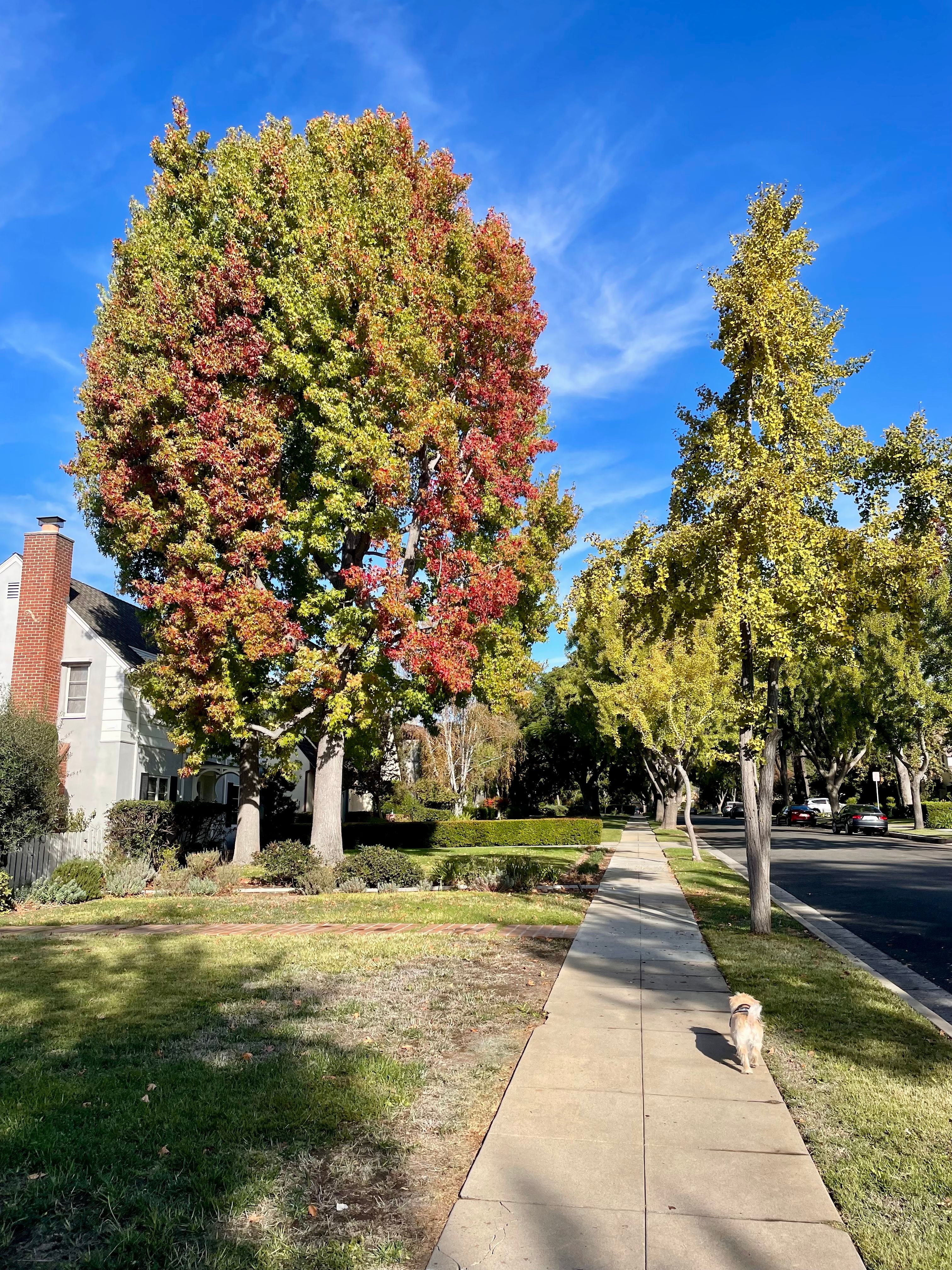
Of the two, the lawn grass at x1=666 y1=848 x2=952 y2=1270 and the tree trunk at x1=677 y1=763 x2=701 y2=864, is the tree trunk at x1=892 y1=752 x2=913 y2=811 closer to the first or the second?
the tree trunk at x1=677 y1=763 x2=701 y2=864

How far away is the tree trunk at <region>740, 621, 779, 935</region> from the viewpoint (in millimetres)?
11336

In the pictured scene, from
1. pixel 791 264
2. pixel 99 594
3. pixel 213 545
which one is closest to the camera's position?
pixel 791 264

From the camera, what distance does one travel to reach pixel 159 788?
1019 inches

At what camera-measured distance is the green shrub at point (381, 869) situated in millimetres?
16688

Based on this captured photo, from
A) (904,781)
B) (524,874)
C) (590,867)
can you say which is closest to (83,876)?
(524,874)

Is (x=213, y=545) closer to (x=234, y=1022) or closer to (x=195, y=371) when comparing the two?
(x=195, y=371)

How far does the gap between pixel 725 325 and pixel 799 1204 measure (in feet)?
35.5

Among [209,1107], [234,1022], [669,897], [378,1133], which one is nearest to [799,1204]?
[378,1133]

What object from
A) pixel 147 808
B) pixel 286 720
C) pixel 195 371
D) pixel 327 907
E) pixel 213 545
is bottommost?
pixel 327 907

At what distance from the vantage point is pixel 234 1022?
6.82 m

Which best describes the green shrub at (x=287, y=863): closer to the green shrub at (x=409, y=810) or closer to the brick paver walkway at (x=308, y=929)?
the brick paver walkway at (x=308, y=929)

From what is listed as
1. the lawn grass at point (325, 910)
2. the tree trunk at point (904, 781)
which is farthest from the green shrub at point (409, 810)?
the tree trunk at point (904, 781)

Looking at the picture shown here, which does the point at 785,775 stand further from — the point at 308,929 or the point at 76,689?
the point at 308,929

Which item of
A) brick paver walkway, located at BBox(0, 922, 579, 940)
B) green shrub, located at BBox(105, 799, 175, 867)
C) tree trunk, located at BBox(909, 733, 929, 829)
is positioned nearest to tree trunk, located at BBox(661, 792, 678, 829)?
tree trunk, located at BBox(909, 733, 929, 829)
